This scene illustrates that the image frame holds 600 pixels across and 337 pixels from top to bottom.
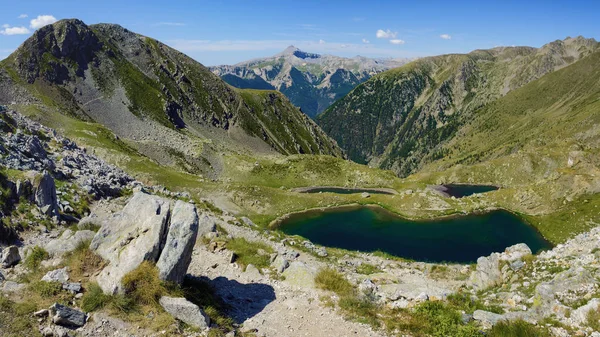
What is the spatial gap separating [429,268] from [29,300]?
29025mm

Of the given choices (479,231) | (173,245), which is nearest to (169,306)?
(173,245)

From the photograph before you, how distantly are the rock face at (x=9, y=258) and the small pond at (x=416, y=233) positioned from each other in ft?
189

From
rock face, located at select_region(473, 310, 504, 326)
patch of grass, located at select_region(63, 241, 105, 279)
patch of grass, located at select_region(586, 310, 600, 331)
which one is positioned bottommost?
rock face, located at select_region(473, 310, 504, 326)

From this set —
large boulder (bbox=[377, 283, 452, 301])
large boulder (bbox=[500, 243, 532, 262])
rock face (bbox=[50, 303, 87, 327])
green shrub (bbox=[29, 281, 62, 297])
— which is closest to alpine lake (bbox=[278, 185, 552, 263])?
large boulder (bbox=[500, 243, 532, 262])

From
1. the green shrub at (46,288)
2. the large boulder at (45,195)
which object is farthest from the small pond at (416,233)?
the green shrub at (46,288)

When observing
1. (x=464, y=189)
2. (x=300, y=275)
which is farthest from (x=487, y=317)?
(x=464, y=189)

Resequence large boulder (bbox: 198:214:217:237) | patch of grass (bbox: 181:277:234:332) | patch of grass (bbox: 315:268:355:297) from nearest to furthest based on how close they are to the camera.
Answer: patch of grass (bbox: 181:277:234:332) < patch of grass (bbox: 315:268:355:297) < large boulder (bbox: 198:214:217:237)

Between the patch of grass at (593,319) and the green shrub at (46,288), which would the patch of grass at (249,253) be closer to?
the green shrub at (46,288)

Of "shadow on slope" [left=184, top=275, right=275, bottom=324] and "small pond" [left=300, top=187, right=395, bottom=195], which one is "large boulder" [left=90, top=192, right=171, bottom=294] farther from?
"small pond" [left=300, top=187, right=395, bottom=195]

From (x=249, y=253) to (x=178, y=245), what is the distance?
32.7 ft

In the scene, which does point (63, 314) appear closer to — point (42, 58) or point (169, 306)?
point (169, 306)

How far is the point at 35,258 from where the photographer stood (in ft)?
53.7

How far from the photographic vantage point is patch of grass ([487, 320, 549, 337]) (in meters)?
14.5

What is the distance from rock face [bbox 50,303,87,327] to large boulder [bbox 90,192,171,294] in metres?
1.38
